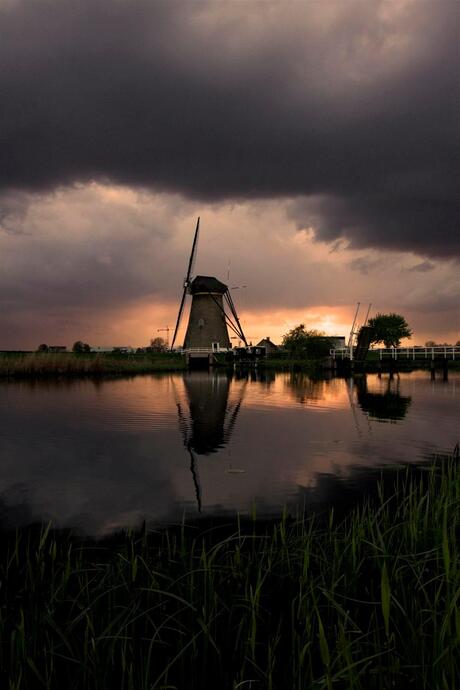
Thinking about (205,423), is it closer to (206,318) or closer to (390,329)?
(206,318)

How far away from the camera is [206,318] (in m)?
78.6

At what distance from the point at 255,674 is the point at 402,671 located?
1.01 metres

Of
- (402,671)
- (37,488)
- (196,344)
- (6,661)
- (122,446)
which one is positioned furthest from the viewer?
(196,344)

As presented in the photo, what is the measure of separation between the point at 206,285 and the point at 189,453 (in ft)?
222

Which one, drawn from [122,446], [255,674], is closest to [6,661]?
[255,674]

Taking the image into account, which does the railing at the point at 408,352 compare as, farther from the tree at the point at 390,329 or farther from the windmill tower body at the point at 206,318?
the tree at the point at 390,329

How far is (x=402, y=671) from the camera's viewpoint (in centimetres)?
318

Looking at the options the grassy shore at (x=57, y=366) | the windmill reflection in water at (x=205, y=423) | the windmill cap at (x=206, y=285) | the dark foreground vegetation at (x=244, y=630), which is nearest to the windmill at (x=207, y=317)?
the windmill cap at (x=206, y=285)

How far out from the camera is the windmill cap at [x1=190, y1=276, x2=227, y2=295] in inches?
3130

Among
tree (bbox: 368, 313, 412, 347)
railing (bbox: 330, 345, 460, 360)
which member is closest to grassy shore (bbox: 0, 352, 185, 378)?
railing (bbox: 330, 345, 460, 360)

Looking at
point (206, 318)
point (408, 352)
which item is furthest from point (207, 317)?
point (408, 352)

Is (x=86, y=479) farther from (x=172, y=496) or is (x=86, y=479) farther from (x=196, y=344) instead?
(x=196, y=344)

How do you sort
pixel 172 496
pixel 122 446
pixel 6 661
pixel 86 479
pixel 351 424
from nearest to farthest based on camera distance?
pixel 6 661 → pixel 172 496 → pixel 86 479 → pixel 122 446 → pixel 351 424

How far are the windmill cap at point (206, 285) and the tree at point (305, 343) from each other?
614 inches
